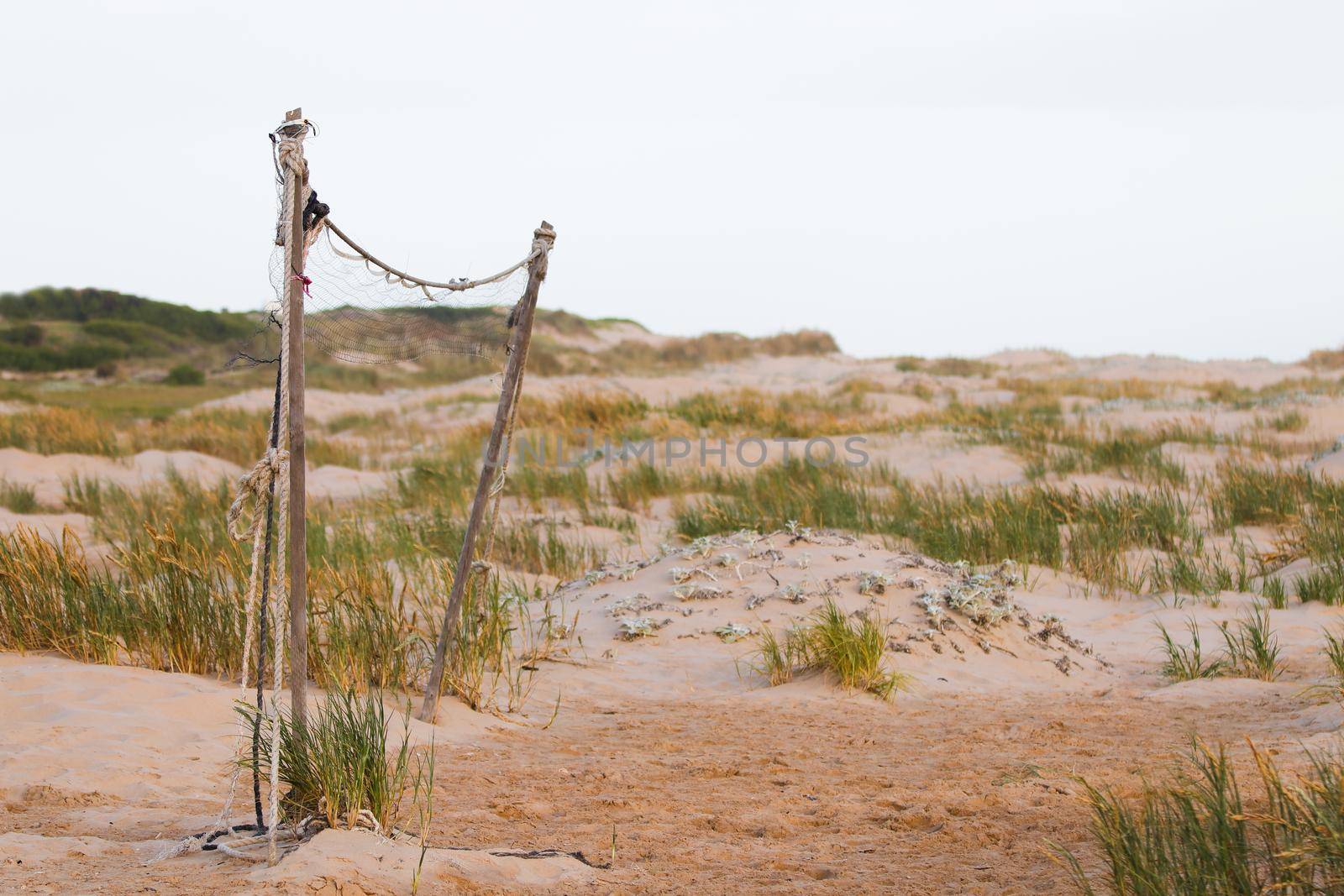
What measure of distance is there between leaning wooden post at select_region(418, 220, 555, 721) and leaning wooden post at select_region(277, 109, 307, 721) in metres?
1.34

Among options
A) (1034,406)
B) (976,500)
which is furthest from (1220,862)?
(1034,406)

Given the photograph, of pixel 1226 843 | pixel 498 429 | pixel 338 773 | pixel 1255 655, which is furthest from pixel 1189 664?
pixel 338 773

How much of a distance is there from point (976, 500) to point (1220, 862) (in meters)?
7.30

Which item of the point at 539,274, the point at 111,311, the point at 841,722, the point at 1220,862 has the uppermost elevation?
the point at 111,311

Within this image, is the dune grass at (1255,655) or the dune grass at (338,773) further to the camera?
the dune grass at (1255,655)

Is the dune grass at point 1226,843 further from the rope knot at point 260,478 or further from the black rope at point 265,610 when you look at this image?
the rope knot at point 260,478

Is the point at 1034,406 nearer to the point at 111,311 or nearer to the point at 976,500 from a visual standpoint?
the point at 976,500

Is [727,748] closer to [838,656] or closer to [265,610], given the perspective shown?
[838,656]

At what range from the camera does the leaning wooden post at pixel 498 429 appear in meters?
4.78

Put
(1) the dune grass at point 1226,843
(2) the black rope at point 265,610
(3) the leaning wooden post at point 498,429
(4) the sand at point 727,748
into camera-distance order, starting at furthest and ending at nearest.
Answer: (3) the leaning wooden post at point 498,429 → (2) the black rope at point 265,610 → (4) the sand at point 727,748 → (1) the dune grass at point 1226,843

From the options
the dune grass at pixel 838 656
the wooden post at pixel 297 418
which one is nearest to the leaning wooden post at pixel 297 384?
the wooden post at pixel 297 418

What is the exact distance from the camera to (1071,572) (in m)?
8.30

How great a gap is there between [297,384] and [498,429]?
1545 mm

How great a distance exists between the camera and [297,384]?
334 cm
